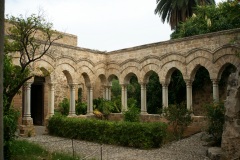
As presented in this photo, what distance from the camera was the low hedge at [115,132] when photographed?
1018 cm

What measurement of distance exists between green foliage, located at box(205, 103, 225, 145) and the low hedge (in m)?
1.58

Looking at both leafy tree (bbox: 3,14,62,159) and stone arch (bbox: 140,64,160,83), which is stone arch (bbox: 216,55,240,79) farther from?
leafy tree (bbox: 3,14,62,159)

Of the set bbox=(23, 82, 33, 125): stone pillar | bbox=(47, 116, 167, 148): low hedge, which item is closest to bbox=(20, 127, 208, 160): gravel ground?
bbox=(47, 116, 167, 148): low hedge

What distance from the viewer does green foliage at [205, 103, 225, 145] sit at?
9.80 meters

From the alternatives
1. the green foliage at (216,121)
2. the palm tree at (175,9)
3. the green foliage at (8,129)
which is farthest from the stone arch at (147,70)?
the palm tree at (175,9)

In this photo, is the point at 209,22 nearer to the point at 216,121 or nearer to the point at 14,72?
the point at 216,121

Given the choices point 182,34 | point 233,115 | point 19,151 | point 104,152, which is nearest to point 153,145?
point 104,152

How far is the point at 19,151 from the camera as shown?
8.49 m

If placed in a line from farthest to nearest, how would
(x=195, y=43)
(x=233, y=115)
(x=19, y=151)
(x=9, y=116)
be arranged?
(x=195, y=43), (x=19, y=151), (x=233, y=115), (x=9, y=116)

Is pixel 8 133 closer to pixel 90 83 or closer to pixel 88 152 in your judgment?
pixel 88 152

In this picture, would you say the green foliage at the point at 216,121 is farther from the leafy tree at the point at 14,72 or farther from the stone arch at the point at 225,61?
the leafy tree at the point at 14,72

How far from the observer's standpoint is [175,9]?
2330cm

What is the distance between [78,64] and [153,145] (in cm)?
655

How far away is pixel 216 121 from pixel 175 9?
49.4ft
